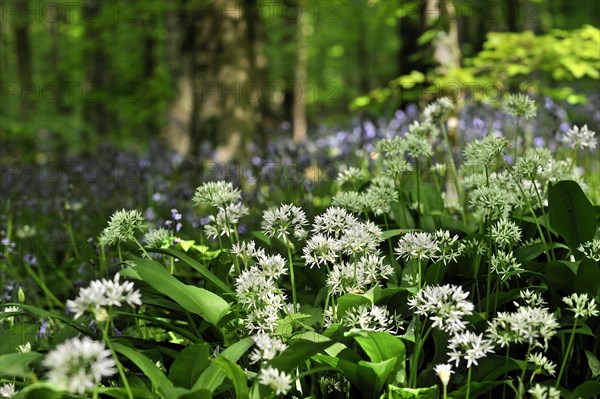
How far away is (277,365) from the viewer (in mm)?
1698

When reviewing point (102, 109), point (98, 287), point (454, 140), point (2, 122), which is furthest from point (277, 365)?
point (102, 109)

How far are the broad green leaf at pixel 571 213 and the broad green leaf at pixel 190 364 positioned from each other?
130 centimetres

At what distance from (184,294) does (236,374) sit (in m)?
0.45

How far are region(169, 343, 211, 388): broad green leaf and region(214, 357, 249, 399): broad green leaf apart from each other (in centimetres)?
11

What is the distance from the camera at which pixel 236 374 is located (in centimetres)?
168

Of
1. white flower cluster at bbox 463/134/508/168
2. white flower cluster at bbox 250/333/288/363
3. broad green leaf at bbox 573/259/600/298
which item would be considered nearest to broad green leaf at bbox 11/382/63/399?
white flower cluster at bbox 250/333/288/363

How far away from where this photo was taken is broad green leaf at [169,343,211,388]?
1.81 m

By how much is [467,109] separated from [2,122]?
7123mm

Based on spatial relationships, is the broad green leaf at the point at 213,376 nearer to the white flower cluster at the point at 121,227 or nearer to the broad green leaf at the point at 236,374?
the broad green leaf at the point at 236,374

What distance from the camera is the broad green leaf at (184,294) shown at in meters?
2.01

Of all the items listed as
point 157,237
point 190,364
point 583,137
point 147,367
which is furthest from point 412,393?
point 583,137

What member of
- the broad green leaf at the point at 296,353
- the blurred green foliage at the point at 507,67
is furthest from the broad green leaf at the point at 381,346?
the blurred green foliage at the point at 507,67

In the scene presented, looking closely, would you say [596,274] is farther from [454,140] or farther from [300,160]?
[300,160]

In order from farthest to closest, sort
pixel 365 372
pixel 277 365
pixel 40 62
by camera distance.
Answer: pixel 40 62 < pixel 365 372 < pixel 277 365
